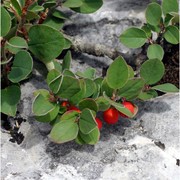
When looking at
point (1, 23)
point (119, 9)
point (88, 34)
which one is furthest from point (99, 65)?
point (1, 23)

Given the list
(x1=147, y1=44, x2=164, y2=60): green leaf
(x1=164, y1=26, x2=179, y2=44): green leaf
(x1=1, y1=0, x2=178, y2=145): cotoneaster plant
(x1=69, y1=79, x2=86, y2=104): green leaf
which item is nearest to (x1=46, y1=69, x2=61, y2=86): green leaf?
(x1=1, y1=0, x2=178, y2=145): cotoneaster plant

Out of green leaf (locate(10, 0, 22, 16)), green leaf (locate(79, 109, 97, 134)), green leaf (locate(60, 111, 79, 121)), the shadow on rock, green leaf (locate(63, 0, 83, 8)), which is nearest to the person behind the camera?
green leaf (locate(79, 109, 97, 134))

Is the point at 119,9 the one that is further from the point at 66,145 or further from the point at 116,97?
the point at 66,145

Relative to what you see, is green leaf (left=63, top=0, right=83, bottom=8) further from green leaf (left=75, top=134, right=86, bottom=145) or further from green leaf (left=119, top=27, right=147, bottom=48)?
green leaf (left=75, top=134, right=86, bottom=145)

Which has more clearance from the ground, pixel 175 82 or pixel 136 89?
pixel 136 89

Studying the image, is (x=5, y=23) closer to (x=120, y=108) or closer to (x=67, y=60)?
(x=67, y=60)
